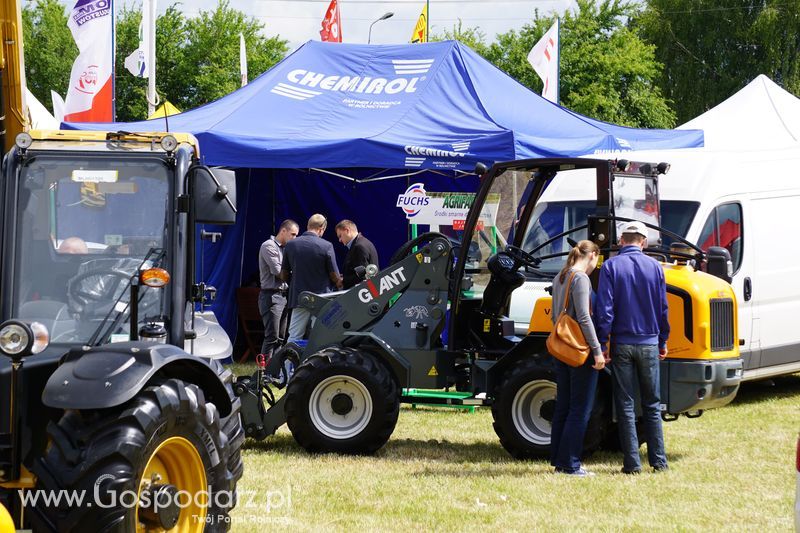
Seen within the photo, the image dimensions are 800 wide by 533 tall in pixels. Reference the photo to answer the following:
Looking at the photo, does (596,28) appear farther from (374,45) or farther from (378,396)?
(378,396)

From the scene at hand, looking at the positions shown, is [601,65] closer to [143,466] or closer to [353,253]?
[353,253]

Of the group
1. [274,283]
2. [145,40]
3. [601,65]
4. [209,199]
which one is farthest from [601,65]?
[209,199]

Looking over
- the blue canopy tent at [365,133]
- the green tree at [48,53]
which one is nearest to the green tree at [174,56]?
the green tree at [48,53]

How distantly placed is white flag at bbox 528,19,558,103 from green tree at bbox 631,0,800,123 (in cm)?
2700

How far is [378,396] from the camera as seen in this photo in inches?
355

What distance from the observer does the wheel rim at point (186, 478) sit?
5.19m

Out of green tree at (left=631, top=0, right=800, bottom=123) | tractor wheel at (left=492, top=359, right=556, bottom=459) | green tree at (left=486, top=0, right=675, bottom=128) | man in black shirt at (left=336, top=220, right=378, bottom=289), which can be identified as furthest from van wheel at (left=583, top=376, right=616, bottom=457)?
green tree at (left=631, top=0, right=800, bottom=123)

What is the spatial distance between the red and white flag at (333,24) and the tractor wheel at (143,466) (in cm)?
2211

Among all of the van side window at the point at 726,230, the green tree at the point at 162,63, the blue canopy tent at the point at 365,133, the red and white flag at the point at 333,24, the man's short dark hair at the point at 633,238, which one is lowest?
the man's short dark hair at the point at 633,238

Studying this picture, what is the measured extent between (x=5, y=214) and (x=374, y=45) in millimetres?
11931

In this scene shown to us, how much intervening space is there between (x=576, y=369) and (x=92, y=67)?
12835 mm

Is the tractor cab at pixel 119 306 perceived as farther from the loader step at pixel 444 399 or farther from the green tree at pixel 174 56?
the green tree at pixel 174 56

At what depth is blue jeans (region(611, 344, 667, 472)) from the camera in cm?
834

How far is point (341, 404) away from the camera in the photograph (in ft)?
30.0
